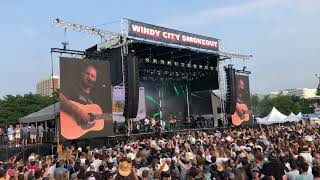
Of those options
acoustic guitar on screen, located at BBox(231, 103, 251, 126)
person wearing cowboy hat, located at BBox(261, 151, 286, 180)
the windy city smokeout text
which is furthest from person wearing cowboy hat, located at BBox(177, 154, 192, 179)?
acoustic guitar on screen, located at BBox(231, 103, 251, 126)

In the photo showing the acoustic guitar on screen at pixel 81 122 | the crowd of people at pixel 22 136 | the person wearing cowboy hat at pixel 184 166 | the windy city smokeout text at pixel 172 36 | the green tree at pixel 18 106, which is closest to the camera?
the person wearing cowboy hat at pixel 184 166

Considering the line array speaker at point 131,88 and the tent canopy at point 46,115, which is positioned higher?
the line array speaker at point 131,88

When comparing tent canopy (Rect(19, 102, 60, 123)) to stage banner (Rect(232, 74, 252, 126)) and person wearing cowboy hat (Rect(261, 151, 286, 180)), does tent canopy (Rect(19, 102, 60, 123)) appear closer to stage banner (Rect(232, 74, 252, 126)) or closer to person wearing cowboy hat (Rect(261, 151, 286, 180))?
stage banner (Rect(232, 74, 252, 126))

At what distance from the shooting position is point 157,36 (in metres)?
24.1

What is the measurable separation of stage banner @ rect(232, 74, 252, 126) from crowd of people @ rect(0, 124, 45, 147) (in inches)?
538

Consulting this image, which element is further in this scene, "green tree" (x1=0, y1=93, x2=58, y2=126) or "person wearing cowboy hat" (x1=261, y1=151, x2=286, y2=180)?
"green tree" (x1=0, y1=93, x2=58, y2=126)

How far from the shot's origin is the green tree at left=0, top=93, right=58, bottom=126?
50.4 m

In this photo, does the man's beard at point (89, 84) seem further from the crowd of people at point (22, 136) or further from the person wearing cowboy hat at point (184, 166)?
the person wearing cowboy hat at point (184, 166)

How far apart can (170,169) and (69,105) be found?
1173 centimetres

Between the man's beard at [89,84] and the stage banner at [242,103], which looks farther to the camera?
the stage banner at [242,103]

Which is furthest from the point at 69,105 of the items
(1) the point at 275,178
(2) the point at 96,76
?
(1) the point at 275,178

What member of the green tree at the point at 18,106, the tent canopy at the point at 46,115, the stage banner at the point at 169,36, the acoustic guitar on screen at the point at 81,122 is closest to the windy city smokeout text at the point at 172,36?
the stage banner at the point at 169,36

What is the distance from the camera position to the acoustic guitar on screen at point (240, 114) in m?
28.8

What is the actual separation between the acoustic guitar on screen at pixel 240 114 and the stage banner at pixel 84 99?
36.8ft
